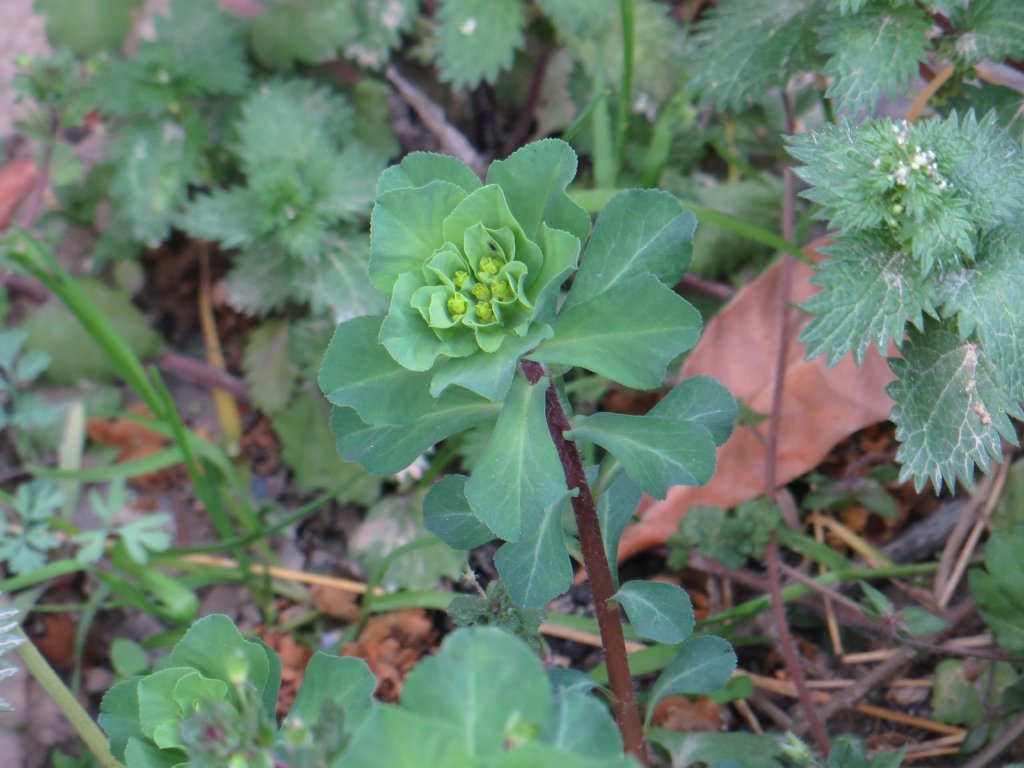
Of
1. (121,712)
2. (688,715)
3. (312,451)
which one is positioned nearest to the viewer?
(121,712)

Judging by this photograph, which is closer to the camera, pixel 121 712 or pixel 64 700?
pixel 121 712

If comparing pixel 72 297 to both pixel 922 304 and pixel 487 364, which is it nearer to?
pixel 487 364

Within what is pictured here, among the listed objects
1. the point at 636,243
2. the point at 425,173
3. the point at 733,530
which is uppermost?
the point at 425,173

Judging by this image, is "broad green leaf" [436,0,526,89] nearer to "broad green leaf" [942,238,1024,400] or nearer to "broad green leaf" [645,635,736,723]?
"broad green leaf" [942,238,1024,400]

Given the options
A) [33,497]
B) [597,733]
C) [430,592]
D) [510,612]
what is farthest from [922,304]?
[33,497]

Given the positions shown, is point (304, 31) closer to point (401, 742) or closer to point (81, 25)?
point (81, 25)

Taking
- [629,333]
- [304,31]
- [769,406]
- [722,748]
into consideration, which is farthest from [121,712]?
[304,31]

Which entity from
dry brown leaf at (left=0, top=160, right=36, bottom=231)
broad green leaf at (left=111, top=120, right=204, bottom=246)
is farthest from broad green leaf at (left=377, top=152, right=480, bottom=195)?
dry brown leaf at (left=0, top=160, right=36, bottom=231)
